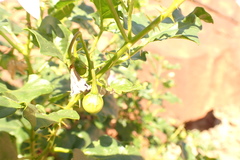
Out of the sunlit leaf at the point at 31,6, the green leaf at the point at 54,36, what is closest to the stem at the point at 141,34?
the green leaf at the point at 54,36

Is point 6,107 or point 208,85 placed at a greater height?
point 6,107

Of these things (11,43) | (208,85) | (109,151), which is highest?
(11,43)

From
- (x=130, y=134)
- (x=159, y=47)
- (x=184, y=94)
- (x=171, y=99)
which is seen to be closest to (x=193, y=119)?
(x=184, y=94)

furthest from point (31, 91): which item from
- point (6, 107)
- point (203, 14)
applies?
point (203, 14)

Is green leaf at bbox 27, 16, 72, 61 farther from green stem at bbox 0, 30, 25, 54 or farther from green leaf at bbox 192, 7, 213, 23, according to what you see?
green leaf at bbox 192, 7, 213, 23

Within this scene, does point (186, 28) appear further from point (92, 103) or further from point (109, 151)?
point (109, 151)

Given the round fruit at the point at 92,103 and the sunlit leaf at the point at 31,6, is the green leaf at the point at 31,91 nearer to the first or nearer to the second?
the round fruit at the point at 92,103

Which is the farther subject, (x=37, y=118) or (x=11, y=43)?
(x=11, y=43)
